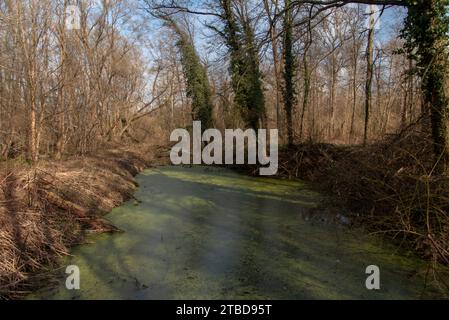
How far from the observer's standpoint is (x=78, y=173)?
30.7 feet

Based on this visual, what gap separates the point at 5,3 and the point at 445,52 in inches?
483

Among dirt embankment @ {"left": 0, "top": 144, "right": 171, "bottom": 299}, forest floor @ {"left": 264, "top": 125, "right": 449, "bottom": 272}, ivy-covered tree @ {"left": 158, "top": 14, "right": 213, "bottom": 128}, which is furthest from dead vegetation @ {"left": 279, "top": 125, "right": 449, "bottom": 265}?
ivy-covered tree @ {"left": 158, "top": 14, "right": 213, "bottom": 128}

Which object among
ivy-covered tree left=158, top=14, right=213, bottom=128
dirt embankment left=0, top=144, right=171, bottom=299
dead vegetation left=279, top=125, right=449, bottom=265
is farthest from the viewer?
ivy-covered tree left=158, top=14, right=213, bottom=128

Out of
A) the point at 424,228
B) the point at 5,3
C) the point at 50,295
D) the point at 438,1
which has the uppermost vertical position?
the point at 5,3

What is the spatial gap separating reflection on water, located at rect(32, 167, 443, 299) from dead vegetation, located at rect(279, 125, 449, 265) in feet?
1.24

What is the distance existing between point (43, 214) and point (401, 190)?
603 cm

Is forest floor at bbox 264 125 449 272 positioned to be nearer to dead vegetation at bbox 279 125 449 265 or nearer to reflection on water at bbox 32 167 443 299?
dead vegetation at bbox 279 125 449 265

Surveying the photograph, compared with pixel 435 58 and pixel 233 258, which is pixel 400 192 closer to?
pixel 435 58

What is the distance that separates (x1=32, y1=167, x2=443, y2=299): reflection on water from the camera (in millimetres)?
4484

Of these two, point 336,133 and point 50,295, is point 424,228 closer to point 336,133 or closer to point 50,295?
point 50,295

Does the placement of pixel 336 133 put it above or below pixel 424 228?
above

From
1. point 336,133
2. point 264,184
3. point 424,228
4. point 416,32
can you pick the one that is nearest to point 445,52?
point 416,32

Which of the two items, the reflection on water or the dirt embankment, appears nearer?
the reflection on water
